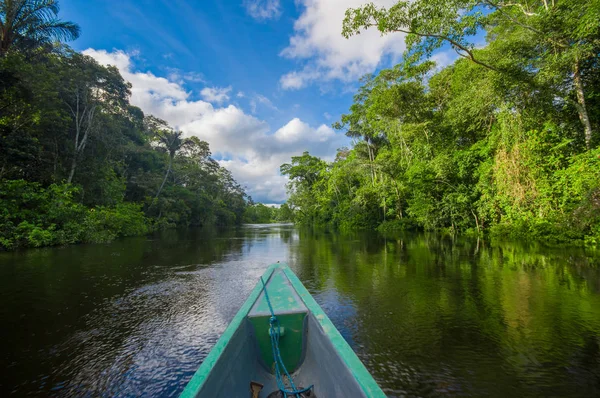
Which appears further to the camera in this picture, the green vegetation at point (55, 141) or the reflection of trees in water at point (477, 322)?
the green vegetation at point (55, 141)

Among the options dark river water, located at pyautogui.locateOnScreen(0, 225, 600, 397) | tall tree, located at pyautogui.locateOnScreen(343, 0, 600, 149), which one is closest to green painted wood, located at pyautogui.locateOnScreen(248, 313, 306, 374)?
dark river water, located at pyautogui.locateOnScreen(0, 225, 600, 397)

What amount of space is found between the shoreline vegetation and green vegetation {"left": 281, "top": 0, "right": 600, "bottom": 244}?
55 mm

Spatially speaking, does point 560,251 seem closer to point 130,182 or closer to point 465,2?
point 465,2

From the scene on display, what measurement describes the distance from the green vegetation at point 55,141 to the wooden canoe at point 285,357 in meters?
11.5

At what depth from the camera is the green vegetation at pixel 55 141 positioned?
9.59 meters

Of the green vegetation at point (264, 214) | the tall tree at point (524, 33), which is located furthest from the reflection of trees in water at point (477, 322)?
the green vegetation at point (264, 214)

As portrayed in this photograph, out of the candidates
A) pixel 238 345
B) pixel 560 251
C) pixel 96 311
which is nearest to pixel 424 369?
pixel 238 345

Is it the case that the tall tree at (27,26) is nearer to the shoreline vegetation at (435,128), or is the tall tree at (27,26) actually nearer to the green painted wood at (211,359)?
the shoreline vegetation at (435,128)

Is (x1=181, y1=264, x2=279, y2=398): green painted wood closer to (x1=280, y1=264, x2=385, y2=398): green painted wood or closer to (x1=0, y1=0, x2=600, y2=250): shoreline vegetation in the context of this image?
(x1=280, y1=264, x2=385, y2=398): green painted wood

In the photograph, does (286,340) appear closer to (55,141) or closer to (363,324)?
(363,324)

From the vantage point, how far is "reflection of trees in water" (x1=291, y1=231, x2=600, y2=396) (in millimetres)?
2301

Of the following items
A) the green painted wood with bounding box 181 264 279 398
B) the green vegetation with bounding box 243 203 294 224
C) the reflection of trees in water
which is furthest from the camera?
the green vegetation with bounding box 243 203 294 224

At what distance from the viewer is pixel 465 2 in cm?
781

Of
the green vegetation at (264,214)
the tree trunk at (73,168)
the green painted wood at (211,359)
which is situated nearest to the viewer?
the green painted wood at (211,359)
